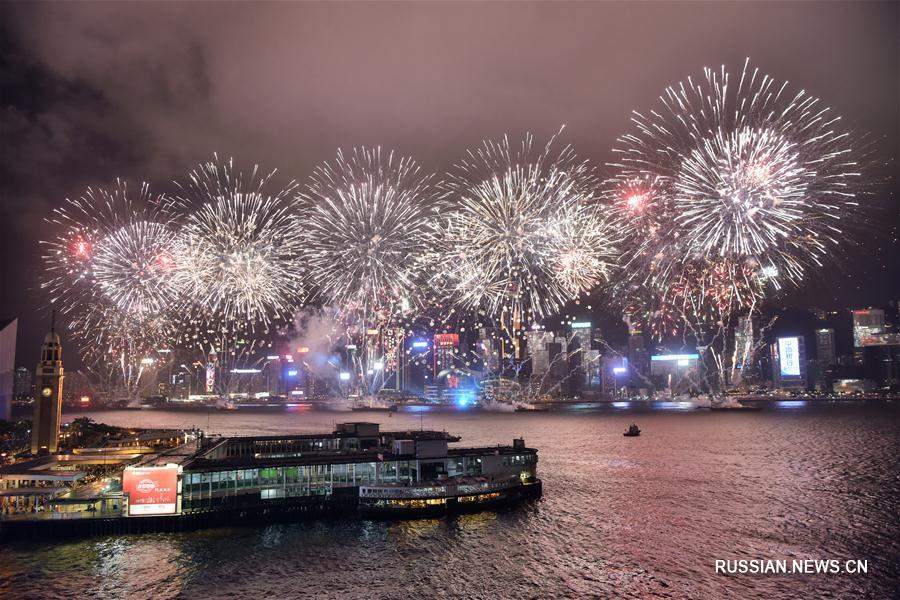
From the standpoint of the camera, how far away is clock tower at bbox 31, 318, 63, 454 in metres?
68.2

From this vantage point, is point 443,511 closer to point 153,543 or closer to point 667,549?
point 667,549

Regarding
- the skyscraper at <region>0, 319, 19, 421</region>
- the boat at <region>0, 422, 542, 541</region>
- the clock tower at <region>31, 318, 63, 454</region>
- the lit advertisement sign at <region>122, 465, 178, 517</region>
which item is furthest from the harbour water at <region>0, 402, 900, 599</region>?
the skyscraper at <region>0, 319, 19, 421</region>

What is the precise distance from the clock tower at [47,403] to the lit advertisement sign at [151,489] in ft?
87.6

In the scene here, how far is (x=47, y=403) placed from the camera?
69.1 m

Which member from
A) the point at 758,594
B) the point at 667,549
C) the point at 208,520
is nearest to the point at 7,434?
the point at 208,520

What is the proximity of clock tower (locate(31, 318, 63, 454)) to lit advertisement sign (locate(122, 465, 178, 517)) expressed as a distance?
87.6 feet

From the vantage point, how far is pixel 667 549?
4328 centimetres

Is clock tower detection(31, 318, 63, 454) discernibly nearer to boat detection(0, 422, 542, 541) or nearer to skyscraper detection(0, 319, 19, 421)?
boat detection(0, 422, 542, 541)

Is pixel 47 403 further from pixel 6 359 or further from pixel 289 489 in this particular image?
pixel 6 359

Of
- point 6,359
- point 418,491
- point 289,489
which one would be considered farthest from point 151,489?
point 6,359

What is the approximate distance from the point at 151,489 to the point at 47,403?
2978 cm

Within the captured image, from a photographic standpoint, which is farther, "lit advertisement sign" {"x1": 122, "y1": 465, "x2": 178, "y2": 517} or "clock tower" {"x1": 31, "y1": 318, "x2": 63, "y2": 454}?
"clock tower" {"x1": 31, "y1": 318, "x2": 63, "y2": 454}

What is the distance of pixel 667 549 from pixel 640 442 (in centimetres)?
6844

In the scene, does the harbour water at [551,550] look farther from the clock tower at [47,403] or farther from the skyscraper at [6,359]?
the skyscraper at [6,359]
